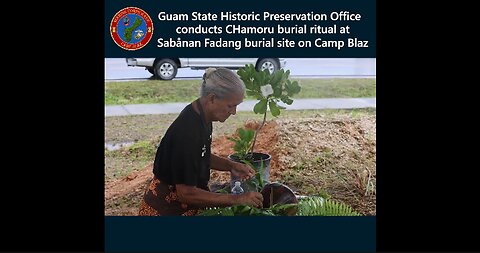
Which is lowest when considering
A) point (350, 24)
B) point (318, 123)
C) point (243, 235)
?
point (243, 235)

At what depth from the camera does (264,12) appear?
225 inches

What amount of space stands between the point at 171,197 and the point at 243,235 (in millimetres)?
599

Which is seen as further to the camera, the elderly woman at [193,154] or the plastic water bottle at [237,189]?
the plastic water bottle at [237,189]

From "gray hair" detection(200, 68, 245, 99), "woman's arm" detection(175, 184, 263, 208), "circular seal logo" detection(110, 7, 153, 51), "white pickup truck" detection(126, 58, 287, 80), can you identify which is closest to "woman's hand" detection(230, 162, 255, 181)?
"woman's arm" detection(175, 184, 263, 208)

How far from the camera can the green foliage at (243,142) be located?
584cm

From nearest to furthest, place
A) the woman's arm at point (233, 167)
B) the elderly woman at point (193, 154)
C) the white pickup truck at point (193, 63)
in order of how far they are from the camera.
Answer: the elderly woman at point (193, 154) → the white pickup truck at point (193, 63) → the woman's arm at point (233, 167)

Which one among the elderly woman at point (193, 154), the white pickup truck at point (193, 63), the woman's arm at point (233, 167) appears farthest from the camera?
the woman's arm at point (233, 167)

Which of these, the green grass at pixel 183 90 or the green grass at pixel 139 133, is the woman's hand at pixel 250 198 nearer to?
the green grass at pixel 139 133

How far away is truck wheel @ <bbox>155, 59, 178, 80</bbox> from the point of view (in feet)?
18.9

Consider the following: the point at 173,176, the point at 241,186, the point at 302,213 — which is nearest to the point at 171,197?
the point at 173,176

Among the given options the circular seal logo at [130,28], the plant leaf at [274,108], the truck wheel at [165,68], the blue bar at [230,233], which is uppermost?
the circular seal logo at [130,28]

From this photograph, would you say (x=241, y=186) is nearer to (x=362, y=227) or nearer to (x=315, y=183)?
(x=315, y=183)

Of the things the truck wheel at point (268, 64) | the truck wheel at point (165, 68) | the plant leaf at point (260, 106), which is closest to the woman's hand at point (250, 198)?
the plant leaf at point (260, 106)

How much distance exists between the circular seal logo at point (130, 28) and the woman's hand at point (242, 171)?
1.08 metres
